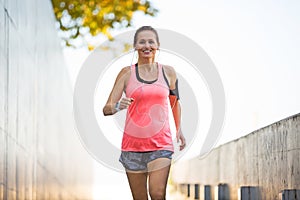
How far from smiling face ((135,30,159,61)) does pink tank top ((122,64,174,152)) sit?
14cm

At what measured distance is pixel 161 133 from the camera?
7672 mm

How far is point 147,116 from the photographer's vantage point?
24.8 ft

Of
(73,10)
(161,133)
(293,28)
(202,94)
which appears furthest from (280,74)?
(161,133)

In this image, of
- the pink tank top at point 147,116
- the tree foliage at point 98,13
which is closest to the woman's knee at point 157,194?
the pink tank top at point 147,116

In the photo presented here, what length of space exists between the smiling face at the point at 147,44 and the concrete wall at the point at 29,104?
1.05 m

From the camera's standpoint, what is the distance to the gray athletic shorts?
7707mm

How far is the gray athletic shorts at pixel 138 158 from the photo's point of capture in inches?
303

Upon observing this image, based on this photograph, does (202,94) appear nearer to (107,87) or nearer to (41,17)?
(107,87)

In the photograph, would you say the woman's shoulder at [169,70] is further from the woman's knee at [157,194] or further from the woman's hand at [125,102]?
the woman's knee at [157,194]

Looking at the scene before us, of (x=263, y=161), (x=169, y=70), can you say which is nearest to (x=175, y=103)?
(x=169, y=70)

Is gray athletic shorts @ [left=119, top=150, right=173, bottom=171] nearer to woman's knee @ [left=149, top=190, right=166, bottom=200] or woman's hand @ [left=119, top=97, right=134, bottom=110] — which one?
woman's knee @ [left=149, top=190, right=166, bottom=200]

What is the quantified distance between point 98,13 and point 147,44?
577 inches

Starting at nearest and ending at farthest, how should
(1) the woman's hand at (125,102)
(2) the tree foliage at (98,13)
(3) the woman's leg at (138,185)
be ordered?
(1) the woman's hand at (125,102), (3) the woman's leg at (138,185), (2) the tree foliage at (98,13)

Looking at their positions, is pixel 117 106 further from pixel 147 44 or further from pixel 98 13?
pixel 98 13
